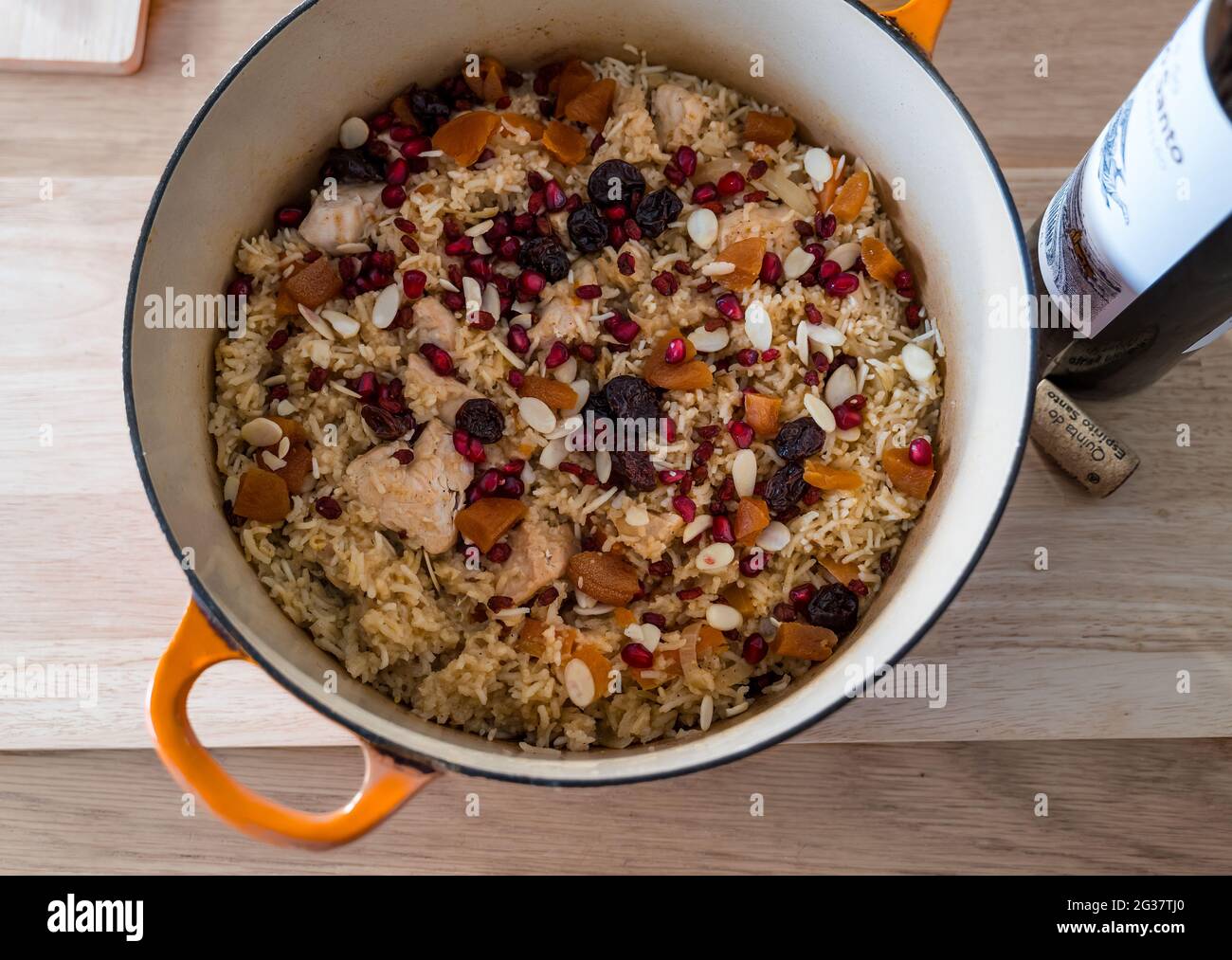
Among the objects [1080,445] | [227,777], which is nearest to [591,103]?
[1080,445]

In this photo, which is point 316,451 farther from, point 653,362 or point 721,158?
point 721,158

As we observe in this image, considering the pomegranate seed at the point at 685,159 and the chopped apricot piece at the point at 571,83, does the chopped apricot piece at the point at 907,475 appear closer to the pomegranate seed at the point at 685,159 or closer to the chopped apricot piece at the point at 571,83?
the pomegranate seed at the point at 685,159

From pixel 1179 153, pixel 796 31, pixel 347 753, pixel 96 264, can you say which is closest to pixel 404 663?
pixel 347 753

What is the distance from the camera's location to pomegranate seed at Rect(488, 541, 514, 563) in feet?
6.74

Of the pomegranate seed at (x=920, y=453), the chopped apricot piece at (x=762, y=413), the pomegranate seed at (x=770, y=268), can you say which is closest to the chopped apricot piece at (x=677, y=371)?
the chopped apricot piece at (x=762, y=413)

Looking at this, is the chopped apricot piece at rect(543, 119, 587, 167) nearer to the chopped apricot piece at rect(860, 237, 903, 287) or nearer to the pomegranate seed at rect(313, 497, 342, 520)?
the chopped apricot piece at rect(860, 237, 903, 287)

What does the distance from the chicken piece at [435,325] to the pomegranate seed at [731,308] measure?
56 cm

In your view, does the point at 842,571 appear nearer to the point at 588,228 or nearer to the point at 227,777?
the point at 588,228

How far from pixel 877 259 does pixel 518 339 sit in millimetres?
796

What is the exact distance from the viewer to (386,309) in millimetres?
2102

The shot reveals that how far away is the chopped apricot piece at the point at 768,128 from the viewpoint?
224 cm

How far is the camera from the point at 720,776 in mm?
2207

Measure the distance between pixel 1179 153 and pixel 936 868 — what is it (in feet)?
4.99

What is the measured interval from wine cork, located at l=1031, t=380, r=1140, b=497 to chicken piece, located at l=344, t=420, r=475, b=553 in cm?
123
